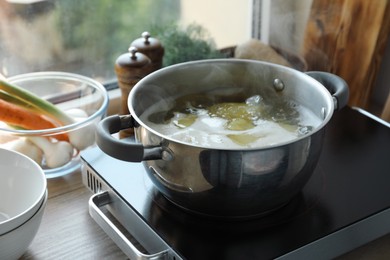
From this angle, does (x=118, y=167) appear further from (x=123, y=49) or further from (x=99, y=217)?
(x=123, y=49)

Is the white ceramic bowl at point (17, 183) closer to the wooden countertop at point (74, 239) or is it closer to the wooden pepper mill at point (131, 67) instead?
the wooden countertop at point (74, 239)

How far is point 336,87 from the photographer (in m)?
0.82

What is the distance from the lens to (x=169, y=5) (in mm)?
1206

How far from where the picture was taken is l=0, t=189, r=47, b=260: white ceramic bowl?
0.68 meters

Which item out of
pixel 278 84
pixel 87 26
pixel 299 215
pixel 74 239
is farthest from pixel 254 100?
pixel 87 26

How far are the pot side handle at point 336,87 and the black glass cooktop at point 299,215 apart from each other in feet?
0.32

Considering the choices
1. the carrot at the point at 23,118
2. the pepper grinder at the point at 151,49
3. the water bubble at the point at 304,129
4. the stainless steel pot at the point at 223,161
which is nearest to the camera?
the stainless steel pot at the point at 223,161

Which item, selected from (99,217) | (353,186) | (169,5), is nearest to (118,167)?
(99,217)

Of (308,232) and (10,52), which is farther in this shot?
(10,52)

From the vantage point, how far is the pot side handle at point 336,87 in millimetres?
781

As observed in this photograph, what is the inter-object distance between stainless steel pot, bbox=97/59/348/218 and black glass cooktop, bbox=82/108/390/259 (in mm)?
22

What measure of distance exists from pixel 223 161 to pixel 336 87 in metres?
0.26

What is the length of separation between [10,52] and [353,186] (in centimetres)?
64

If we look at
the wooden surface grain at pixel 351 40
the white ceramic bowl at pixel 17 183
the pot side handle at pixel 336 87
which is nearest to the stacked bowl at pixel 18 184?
the white ceramic bowl at pixel 17 183
